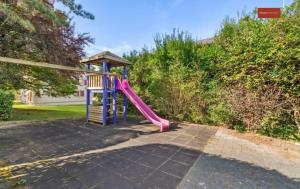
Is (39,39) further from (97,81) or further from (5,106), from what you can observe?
(5,106)

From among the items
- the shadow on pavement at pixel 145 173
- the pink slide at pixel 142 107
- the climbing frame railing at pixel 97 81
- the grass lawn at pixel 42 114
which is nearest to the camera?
the shadow on pavement at pixel 145 173

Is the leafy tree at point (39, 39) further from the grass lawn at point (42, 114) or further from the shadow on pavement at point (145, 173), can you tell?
the shadow on pavement at point (145, 173)

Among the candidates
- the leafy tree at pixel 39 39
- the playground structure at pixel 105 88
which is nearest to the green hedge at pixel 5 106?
the leafy tree at pixel 39 39

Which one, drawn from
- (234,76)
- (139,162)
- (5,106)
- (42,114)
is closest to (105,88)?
(139,162)

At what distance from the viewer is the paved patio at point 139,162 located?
112 inches

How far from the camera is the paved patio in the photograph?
2.84 m

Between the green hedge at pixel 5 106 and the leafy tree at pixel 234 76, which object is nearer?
the leafy tree at pixel 234 76

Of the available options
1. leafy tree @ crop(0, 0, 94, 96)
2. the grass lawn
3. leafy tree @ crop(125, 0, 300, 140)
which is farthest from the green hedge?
leafy tree @ crop(125, 0, 300, 140)

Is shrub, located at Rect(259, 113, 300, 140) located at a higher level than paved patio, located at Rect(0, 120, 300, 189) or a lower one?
higher

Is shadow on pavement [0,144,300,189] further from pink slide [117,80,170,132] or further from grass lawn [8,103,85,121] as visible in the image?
grass lawn [8,103,85,121]

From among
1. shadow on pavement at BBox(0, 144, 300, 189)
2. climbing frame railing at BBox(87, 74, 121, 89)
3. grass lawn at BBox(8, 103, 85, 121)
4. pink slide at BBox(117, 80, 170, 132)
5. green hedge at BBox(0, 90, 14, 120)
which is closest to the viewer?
shadow on pavement at BBox(0, 144, 300, 189)

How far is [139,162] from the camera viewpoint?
144 inches

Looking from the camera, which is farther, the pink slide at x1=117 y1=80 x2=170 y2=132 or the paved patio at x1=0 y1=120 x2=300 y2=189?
the pink slide at x1=117 y1=80 x2=170 y2=132

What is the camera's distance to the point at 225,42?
7.52 meters
